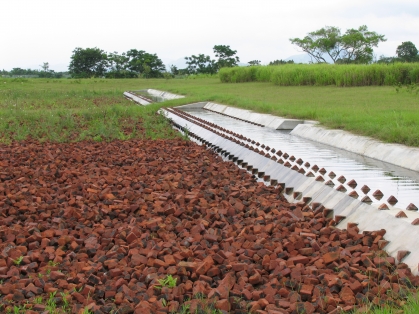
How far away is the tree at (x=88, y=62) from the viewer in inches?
2244

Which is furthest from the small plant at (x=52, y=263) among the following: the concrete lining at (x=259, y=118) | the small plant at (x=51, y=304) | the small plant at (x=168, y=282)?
the concrete lining at (x=259, y=118)

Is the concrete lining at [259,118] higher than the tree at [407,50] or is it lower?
lower

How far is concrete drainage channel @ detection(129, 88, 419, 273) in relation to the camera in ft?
11.6

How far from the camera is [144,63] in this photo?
2052 inches

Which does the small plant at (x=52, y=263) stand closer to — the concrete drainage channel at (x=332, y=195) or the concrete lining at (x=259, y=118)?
the concrete drainage channel at (x=332, y=195)

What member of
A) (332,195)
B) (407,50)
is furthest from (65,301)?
(407,50)

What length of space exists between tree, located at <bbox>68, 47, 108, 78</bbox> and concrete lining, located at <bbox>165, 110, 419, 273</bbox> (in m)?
51.8

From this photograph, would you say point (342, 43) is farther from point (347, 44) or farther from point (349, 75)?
point (349, 75)

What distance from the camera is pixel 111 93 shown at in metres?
26.5

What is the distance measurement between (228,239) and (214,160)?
3686mm

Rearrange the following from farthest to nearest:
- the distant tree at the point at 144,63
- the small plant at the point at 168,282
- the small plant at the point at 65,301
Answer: the distant tree at the point at 144,63
the small plant at the point at 168,282
the small plant at the point at 65,301

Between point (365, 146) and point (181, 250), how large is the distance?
4225mm

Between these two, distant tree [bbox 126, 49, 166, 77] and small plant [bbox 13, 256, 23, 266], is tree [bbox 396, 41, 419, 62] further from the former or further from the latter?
small plant [bbox 13, 256, 23, 266]

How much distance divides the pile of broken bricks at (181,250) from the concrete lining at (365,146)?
5.54 feet
